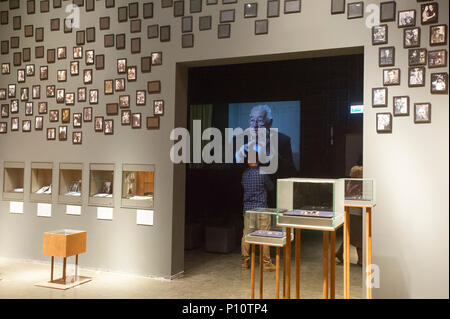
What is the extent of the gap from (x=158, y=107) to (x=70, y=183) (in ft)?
5.75

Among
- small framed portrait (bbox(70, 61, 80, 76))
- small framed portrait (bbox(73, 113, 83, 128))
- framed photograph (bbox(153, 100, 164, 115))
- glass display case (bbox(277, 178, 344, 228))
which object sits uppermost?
small framed portrait (bbox(70, 61, 80, 76))

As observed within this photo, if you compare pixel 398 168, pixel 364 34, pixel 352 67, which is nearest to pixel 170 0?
pixel 364 34

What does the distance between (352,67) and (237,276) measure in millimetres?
4602

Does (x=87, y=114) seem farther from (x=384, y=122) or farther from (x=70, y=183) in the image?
(x=384, y=122)

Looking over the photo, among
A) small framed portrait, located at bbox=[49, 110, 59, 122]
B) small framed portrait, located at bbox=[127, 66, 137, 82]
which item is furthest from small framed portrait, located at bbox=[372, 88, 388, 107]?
small framed portrait, located at bbox=[49, 110, 59, 122]

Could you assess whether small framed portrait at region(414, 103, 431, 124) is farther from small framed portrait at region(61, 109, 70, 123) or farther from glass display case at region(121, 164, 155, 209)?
small framed portrait at region(61, 109, 70, 123)

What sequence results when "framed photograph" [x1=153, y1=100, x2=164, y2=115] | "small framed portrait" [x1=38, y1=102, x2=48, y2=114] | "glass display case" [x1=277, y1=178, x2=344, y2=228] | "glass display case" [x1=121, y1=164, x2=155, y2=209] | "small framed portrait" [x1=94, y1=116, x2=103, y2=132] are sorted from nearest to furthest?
"glass display case" [x1=277, y1=178, x2=344, y2=228], "framed photograph" [x1=153, y1=100, x2=164, y2=115], "glass display case" [x1=121, y1=164, x2=155, y2=209], "small framed portrait" [x1=94, y1=116, x2=103, y2=132], "small framed portrait" [x1=38, y1=102, x2=48, y2=114]

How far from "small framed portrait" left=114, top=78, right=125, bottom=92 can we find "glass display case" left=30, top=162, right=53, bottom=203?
144 centimetres

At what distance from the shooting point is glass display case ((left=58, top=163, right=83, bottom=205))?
5.19 m

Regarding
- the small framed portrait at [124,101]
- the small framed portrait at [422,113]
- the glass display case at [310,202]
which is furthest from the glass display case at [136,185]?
the small framed portrait at [422,113]

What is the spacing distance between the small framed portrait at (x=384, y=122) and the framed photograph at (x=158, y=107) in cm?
241

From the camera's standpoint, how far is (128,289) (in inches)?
168

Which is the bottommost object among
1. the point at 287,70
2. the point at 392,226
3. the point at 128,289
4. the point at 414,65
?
the point at 128,289

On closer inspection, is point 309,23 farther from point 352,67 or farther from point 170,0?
point 352,67
